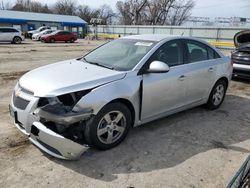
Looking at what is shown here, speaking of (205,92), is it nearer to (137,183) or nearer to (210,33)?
(137,183)

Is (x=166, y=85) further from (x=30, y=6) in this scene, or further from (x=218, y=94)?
(x=30, y=6)

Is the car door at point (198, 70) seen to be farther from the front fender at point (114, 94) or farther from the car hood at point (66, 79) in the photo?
the car hood at point (66, 79)

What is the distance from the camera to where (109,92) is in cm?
344

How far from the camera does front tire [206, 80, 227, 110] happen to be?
17.7 ft

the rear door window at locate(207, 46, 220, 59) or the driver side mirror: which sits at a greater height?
the rear door window at locate(207, 46, 220, 59)

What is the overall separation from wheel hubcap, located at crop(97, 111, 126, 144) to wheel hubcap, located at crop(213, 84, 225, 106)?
8.54 feet

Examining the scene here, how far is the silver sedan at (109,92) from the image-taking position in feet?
10.5

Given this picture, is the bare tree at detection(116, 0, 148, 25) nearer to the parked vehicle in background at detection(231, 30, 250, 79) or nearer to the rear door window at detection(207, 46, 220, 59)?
the parked vehicle in background at detection(231, 30, 250, 79)

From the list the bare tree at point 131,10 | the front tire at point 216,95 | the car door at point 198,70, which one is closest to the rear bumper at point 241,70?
the front tire at point 216,95

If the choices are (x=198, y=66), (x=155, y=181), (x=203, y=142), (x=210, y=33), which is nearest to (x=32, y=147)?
(x=155, y=181)

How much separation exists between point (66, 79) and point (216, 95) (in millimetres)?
3399

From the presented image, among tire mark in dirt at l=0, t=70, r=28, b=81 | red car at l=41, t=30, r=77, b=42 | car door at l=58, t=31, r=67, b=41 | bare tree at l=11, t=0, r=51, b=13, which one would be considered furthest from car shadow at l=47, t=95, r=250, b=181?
bare tree at l=11, t=0, r=51, b=13

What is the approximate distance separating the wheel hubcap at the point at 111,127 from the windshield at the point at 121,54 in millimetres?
722

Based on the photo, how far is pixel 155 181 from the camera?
3059 mm
